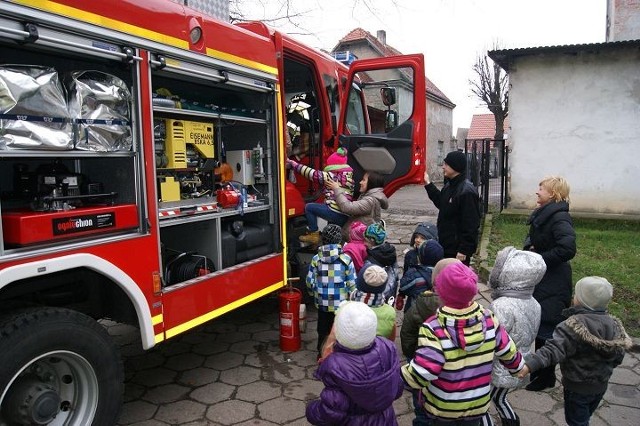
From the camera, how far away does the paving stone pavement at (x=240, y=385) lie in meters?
3.33

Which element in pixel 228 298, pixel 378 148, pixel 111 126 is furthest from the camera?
pixel 378 148

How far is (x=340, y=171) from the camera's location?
4832mm

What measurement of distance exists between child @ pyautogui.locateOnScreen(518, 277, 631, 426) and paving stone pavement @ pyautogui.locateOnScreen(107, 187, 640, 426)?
0.75m

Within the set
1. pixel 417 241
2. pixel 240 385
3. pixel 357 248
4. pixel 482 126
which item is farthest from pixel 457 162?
pixel 482 126

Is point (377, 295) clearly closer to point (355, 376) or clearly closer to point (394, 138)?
point (355, 376)

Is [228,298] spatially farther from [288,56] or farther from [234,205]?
[288,56]

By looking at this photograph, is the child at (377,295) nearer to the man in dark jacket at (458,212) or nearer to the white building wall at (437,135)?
the man in dark jacket at (458,212)

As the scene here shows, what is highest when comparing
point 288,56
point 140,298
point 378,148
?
point 288,56

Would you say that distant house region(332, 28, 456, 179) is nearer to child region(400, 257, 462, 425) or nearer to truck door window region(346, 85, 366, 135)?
truck door window region(346, 85, 366, 135)

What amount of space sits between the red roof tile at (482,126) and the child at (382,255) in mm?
42161

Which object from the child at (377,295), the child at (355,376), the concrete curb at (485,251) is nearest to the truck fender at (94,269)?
the child at (377,295)

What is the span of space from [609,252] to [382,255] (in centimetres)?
546

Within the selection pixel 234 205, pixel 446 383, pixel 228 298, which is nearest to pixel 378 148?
pixel 234 205

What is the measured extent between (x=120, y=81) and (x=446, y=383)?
2.38m
